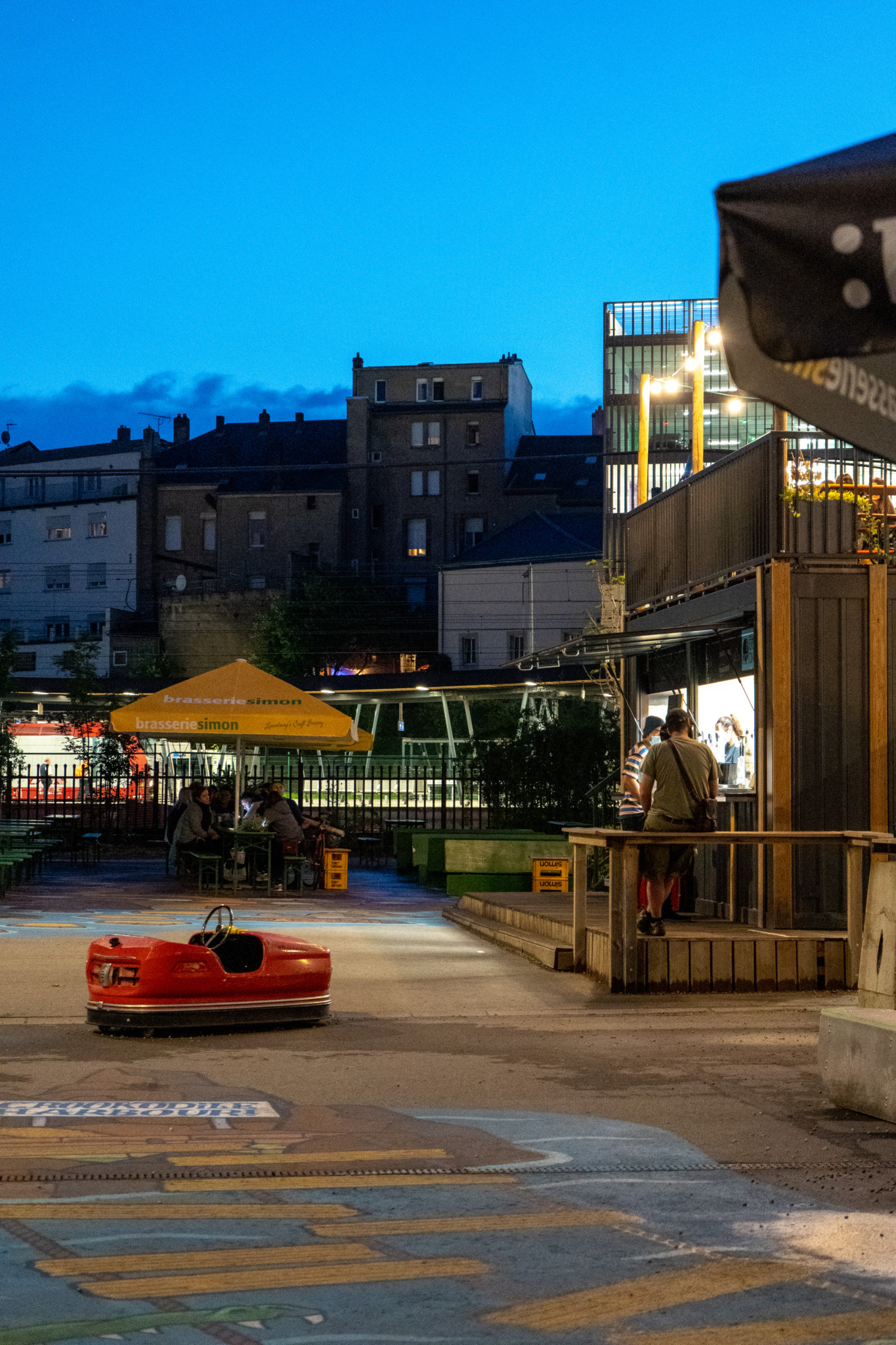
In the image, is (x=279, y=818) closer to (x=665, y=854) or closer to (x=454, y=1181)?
(x=665, y=854)

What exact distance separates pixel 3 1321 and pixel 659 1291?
1966mm

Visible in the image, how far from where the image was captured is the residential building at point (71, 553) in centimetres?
8038

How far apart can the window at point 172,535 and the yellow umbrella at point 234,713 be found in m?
61.6

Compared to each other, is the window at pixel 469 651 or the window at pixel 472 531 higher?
the window at pixel 472 531

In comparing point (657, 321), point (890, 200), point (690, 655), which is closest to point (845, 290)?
point (890, 200)

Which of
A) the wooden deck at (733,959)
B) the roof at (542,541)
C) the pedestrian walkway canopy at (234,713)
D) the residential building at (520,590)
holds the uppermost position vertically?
the roof at (542,541)

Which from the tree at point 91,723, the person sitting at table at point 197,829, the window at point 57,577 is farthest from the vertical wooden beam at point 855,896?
the window at point 57,577

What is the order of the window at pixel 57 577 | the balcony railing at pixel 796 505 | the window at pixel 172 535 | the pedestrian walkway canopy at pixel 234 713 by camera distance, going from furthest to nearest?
the window at pixel 57 577 → the window at pixel 172 535 → the pedestrian walkway canopy at pixel 234 713 → the balcony railing at pixel 796 505

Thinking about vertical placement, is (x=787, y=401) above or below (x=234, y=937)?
above

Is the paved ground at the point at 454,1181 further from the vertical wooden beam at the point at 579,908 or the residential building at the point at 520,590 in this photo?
the residential building at the point at 520,590

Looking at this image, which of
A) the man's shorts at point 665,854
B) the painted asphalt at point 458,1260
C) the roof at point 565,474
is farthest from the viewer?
the roof at point 565,474

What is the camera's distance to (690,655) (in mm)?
15906

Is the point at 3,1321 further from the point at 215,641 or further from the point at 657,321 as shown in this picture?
the point at 215,641

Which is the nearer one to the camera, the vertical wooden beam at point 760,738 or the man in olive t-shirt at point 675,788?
the man in olive t-shirt at point 675,788
